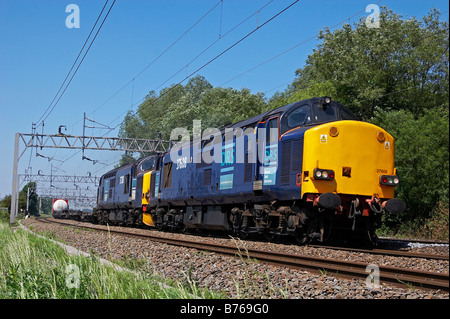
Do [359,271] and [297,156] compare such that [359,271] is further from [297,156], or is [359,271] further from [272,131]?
[272,131]

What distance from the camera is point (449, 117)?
3854mm

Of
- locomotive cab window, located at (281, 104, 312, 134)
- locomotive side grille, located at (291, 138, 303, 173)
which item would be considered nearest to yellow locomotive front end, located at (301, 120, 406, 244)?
locomotive side grille, located at (291, 138, 303, 173)

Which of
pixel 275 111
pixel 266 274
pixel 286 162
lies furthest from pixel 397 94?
pixel 266 274

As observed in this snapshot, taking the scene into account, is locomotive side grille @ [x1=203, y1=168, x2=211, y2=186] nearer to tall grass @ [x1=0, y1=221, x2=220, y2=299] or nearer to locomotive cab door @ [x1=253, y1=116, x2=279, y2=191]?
locomotive cab door @ [x1=253, y1=116, x2=279, y2=191]

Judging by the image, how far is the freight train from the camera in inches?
508

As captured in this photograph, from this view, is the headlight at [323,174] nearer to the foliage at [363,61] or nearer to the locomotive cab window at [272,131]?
the locomotive cab window at [272,131]

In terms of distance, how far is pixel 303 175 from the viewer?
13.0 meters

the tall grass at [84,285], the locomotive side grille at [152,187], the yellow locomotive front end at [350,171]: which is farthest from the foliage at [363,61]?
the tall grass at [84,285]

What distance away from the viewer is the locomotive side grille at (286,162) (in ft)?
44.8

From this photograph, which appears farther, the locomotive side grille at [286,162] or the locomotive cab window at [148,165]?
the locomotive cab window at [148,165]

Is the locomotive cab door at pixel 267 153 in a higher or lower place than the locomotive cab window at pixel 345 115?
lower

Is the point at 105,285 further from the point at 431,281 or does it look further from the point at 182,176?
the point at 182,176
